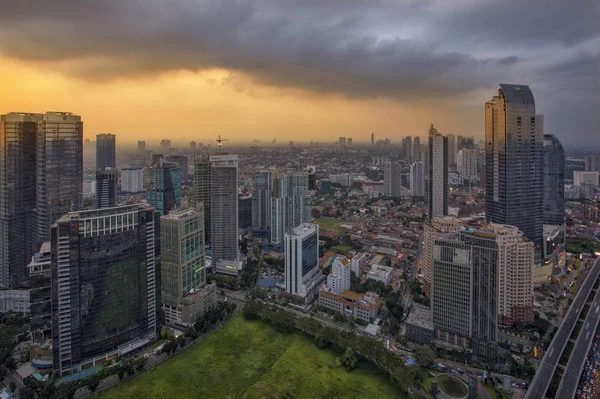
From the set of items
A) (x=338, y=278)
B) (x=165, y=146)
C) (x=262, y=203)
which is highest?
(x=165, y=146)

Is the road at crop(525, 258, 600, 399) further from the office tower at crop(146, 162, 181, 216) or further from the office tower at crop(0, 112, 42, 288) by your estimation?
the office tower at crop(0, 112, 42, 288)

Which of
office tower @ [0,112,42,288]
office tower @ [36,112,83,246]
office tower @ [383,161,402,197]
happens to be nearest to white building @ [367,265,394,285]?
office tower @ [36,112,83,246]

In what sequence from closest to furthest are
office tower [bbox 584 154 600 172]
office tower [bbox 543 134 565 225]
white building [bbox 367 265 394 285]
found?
white building [bbox 367 265 394 285] → office tower [bbox 543 134 565 225] → office tower [bbox 584 154 600 172]

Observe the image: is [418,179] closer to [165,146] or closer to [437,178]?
[437,178]

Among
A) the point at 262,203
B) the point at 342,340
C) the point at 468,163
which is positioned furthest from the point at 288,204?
the point at 468,163

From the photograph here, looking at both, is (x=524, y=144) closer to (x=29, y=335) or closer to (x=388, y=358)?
(x=388, y=358)

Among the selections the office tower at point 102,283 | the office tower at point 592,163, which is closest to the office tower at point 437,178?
the office tower at point 102,283

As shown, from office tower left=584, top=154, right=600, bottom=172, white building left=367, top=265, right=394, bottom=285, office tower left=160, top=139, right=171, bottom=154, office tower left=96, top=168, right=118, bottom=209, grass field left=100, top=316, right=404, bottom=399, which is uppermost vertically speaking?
office tower left=160, top=139, right=171, bottom=154
